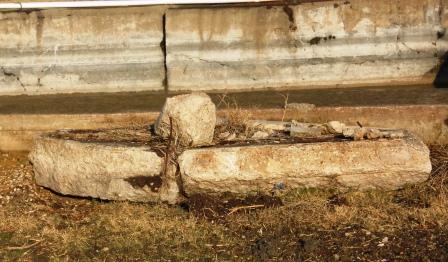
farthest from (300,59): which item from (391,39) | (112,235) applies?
(112,235)

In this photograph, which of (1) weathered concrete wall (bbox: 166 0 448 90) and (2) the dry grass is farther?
(1) weathered concrete wall (bbox: 166 0 448 90)

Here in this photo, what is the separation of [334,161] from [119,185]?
5.04ft

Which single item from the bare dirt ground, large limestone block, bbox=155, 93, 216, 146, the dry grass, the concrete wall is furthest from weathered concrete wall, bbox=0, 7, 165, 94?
the bare dirt ground

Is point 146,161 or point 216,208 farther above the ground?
point 146,161

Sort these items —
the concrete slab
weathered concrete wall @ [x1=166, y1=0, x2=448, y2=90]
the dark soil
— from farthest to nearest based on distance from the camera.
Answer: weathered concrete wall @ [x1=166, y1=0, x2=448, y2=90] < the concrete slab < the dark soil

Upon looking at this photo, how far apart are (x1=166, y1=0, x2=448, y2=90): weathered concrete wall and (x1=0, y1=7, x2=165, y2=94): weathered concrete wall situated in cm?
25

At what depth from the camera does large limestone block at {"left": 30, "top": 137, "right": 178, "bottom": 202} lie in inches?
187

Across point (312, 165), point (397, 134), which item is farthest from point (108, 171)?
point (397, 134)

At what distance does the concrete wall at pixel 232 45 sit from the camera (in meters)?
6.48

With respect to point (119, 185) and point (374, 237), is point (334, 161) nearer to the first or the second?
point (374, 237)

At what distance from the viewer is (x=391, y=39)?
21.3 ft

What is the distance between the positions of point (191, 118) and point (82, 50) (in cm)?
227

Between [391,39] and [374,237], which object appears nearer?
[374,237]

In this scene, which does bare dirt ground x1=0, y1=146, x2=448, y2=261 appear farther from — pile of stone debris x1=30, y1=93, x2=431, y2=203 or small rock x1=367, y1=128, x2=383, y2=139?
small rock x1=367, y1=128, x2=383, y2=139
